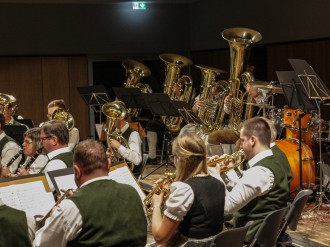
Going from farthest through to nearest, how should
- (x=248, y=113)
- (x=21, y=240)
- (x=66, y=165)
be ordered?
(x=248, y=113) < (x=66, y=165) < (x=21, y=240)

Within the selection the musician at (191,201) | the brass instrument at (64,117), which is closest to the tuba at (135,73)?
the brass instrument at (64,117)

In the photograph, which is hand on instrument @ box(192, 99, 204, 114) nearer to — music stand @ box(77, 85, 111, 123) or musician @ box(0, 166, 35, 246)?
music stand @ box(77, 85, 111, 123)

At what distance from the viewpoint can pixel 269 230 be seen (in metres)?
4.08

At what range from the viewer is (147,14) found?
14.0m

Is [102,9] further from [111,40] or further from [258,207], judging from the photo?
[258,207]

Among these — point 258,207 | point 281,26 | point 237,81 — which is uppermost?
point 281,26

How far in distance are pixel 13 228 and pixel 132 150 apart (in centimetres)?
436

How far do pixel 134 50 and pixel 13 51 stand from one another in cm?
254

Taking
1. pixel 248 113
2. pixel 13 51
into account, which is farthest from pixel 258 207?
pixel 13 51

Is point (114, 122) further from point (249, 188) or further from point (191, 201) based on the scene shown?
point (191, 201)

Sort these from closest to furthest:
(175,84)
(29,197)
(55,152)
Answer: (29,197) → (55,152) → (175,84)

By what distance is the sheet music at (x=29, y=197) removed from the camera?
12.9 feet

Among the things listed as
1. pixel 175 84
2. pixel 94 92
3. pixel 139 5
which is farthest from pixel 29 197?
pixel 139 5

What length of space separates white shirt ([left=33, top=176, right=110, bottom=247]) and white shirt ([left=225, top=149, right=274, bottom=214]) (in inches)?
54.7
